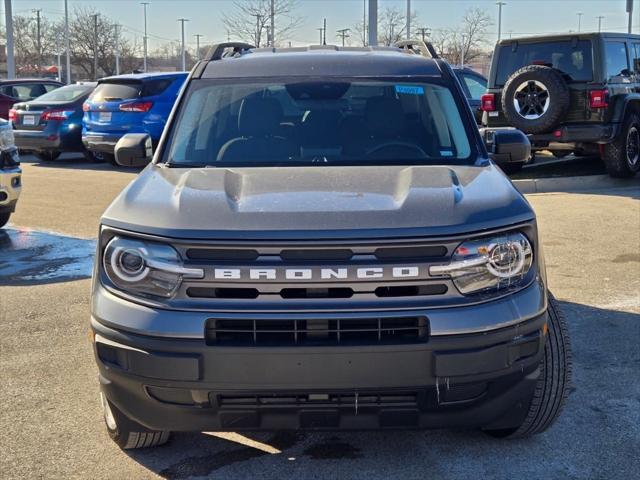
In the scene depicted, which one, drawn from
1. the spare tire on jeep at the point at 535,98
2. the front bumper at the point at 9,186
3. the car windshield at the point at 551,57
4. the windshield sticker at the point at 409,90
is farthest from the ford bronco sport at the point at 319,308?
the car windshield at the point at 551,57

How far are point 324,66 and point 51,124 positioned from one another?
12635 millimetres

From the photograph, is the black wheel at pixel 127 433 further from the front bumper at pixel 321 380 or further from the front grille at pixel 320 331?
the front grille at pixel 320 331

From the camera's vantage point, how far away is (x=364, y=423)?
2988 mm

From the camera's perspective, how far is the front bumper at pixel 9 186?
805 centimetres

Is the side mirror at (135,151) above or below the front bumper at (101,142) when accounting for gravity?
above

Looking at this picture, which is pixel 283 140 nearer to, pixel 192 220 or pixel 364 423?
pixel 192 220

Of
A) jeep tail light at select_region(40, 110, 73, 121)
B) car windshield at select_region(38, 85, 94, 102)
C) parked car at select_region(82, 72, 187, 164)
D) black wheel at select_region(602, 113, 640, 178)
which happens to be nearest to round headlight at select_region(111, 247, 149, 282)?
black wheel at select_region(602, 113, 640, 178)

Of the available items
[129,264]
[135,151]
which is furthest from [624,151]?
[129,264]

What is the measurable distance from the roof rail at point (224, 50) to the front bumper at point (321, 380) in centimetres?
221

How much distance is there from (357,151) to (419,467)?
5.13 feet

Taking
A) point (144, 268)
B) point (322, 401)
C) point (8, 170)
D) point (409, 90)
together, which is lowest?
point (322, 401)

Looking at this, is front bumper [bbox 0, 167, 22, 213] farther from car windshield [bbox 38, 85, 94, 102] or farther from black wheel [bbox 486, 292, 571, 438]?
car windshield [bbox 38, 85, 94, 102]

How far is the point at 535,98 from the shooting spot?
1095 cm

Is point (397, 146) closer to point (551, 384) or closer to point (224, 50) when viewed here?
point (551, 384)
